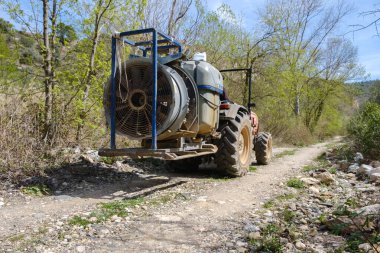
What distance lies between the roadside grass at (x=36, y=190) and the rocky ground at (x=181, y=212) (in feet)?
0.04

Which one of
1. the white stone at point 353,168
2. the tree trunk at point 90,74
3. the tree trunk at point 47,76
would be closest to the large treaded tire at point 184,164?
the tree trunk at point 90,74

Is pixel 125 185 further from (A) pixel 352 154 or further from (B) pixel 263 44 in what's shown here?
(B) pixel 263 44

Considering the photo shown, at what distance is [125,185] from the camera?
5805mm

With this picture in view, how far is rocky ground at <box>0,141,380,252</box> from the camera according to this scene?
313 centimetres

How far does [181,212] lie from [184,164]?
337 centimetres

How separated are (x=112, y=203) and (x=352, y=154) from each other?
7967 millimetres

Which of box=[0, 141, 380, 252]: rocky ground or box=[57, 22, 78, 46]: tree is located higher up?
box=[57, 22, 78, 46]: tree

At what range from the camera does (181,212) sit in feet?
13.9

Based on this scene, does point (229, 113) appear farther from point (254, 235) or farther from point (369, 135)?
point (369, 135)

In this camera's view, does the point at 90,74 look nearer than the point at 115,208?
No

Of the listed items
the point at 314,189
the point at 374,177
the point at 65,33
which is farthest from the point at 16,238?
the point at 374,177

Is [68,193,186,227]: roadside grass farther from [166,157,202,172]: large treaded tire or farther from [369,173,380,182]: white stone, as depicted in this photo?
[369,173,380,182]: white stone

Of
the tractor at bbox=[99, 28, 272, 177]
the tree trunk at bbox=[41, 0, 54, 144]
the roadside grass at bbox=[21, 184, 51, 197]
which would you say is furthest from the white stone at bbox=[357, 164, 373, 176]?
the tree trunk at bbox=[41, 0, 54, 144]

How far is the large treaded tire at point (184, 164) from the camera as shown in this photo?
297 inches
